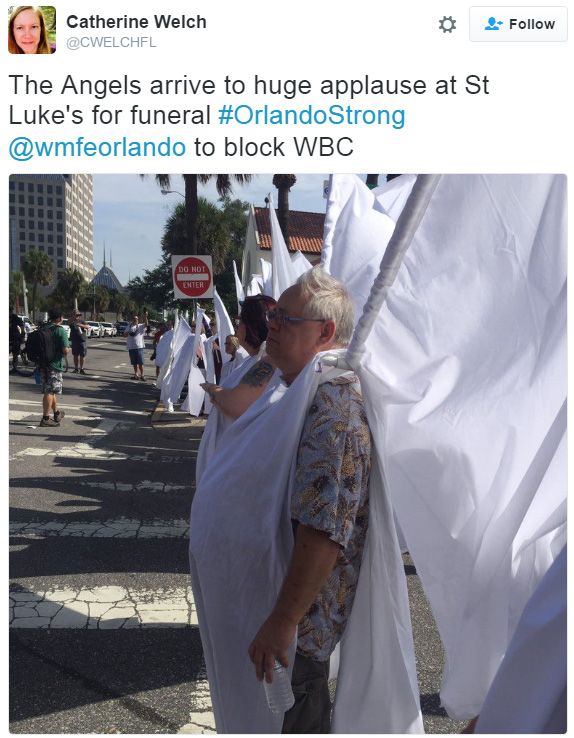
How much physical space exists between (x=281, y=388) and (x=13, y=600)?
2731 millimetres

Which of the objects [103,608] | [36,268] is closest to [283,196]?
[103,608]

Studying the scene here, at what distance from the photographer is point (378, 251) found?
→ 2.65 metres

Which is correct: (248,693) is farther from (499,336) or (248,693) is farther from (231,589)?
(499,336)

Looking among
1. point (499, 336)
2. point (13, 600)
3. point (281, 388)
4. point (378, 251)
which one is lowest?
point (13, 600)

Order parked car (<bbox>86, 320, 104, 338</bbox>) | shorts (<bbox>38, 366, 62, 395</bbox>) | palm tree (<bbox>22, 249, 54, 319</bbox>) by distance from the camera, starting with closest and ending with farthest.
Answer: shorts (<bbox>38, 366, 62, 395</bbox>) → parked car (<bbox>86, 320, 104, 338</bbox>) → palm tree (<bbox>22, 249, 54, 319</bbox>)

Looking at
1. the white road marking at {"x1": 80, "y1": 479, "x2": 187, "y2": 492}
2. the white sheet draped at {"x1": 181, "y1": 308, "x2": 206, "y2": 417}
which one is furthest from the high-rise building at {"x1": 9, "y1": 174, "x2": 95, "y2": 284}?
the white road marking at {"x1": 80, "y1": 479, "x2": 187, "y2": 492}

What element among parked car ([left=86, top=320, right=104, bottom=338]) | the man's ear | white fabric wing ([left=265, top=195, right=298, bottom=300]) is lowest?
parked car ([left=86, top=320, right=104, bottom=338])

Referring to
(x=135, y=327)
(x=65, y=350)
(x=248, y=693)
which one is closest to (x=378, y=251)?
(x=248, y=693)

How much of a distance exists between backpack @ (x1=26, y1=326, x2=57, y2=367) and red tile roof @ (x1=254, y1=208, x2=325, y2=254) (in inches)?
960

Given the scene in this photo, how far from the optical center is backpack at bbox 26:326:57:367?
9.73m

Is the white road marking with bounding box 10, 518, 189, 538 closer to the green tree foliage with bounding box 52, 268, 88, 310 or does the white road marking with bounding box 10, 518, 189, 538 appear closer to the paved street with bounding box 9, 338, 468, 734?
the paved street with bounding box 9, 338, 468, 734

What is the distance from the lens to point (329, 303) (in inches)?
75.0
